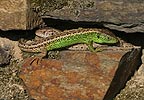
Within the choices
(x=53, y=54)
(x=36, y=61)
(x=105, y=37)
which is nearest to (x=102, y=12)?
(x=105, y=37)

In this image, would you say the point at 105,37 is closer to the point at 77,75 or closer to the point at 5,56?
the point at 77,75

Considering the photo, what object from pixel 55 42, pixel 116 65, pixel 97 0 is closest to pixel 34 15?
pixel 55 42

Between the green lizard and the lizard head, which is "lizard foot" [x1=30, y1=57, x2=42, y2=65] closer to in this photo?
the green lizard

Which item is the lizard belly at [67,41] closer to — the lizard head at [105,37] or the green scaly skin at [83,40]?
the green scaly skin at [83,40]

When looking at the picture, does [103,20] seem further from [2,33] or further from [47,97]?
[2,33]

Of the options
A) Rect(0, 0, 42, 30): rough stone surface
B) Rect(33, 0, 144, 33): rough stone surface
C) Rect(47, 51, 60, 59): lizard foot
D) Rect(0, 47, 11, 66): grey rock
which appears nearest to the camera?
Rect(33, 0, 144, 33): rough stone surface

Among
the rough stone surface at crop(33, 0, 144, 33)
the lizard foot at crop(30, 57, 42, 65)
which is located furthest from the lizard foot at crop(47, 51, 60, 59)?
Result: the rough stone surface at crop(33, 0, 144, 33)
